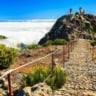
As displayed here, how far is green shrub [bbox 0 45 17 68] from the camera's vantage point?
717 inches

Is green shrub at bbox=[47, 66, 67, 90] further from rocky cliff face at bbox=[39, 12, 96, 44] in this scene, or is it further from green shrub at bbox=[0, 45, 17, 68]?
rocky cliff face at bbox=[39, 12, 96, 44]

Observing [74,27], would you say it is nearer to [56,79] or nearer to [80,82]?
[80,82]

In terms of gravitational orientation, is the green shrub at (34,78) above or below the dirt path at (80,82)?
above

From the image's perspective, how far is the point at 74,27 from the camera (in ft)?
143

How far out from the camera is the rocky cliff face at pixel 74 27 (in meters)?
41.8

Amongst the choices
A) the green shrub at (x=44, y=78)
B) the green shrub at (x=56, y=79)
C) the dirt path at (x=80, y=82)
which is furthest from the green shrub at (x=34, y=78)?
the dirt path at (x=80, y=82)

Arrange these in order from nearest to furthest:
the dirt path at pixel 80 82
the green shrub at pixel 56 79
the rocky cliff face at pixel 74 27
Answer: the dirt path at pixel 80 82 < the green shrub at pixel 56 79 < the rocky cliff face at pixel 74 27

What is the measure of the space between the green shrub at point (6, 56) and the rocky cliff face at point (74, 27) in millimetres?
20628

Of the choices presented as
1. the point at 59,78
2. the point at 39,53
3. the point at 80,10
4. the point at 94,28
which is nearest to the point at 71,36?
the point at 94,28

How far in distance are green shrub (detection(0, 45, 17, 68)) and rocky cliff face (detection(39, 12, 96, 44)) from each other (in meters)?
20.6

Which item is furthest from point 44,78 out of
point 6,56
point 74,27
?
point 74,27

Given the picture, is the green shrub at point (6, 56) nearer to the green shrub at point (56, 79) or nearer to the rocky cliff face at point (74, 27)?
the green shrub at point (56, 79)

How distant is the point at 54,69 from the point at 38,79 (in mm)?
1176

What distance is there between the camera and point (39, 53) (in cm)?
2508
